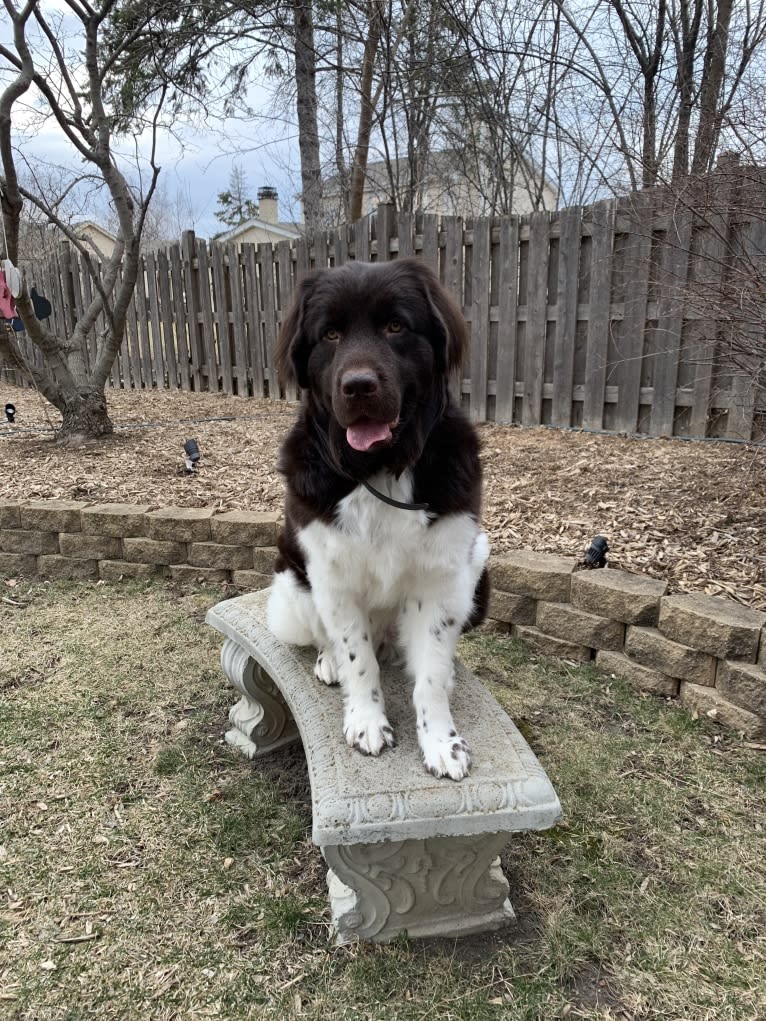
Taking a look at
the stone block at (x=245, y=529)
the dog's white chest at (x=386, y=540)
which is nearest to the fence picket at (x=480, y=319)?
the stone block at (x=245, y=529)

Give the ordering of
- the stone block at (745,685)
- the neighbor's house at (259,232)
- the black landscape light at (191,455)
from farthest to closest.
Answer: the neighbor's house at (259,232) < the black landscape light at (191,455) < the stone block at (745,685)

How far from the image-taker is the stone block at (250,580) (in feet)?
13.3

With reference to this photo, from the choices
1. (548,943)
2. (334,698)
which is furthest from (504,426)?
(548,943)

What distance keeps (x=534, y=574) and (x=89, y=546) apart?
276 cm

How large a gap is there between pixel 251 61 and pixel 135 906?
1074 cm

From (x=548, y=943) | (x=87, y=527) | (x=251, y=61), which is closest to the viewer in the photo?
(x=548, y=943)

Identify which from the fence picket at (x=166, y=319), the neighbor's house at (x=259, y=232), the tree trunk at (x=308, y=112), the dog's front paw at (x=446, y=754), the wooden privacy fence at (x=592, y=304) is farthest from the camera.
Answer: the neighbor's house at (x=259, y=232)

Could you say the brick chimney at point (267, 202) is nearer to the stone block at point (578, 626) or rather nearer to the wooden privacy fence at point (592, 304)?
the wooden privacy fence at point (592, 304)

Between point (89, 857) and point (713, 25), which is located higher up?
point (713, 25)

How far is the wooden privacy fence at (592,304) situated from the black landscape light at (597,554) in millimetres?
1297

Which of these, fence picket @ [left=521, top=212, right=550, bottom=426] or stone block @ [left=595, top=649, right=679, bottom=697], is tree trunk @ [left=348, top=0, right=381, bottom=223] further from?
stone block @ [left=595, top=649, right=679, bottom=697]

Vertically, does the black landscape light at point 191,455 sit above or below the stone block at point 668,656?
above

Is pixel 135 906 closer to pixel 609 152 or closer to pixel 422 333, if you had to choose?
pixel 422 333

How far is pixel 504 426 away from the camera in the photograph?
646 cm
